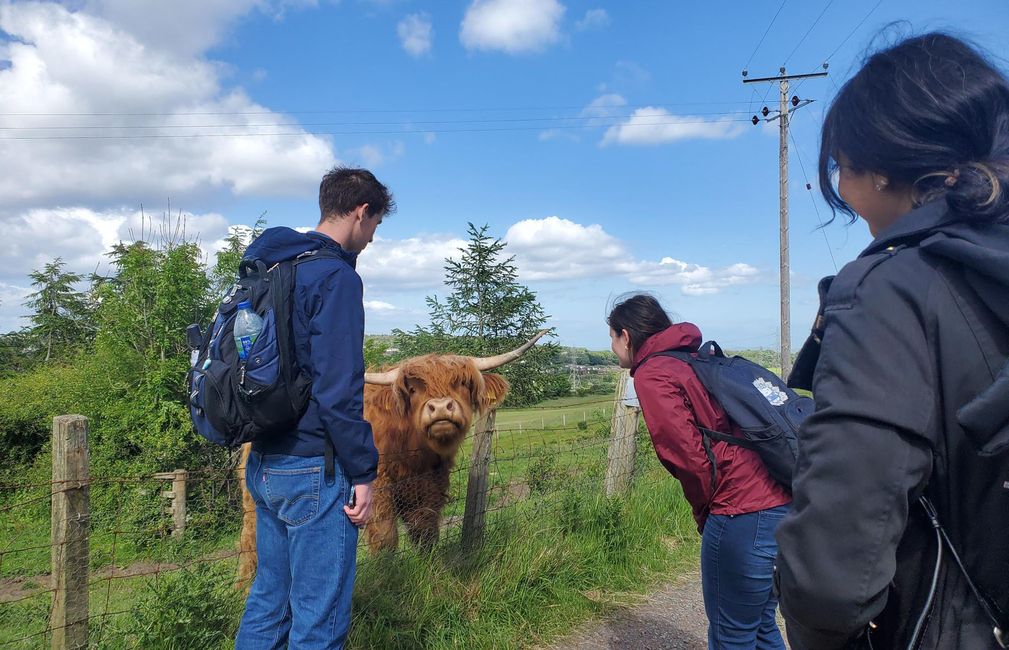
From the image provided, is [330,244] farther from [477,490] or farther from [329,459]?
[477,490]

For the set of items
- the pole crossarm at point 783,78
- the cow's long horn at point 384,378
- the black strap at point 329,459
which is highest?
the pole crossarm at point 783,78

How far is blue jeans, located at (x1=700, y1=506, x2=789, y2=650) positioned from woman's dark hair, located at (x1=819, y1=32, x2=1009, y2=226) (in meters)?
1.68

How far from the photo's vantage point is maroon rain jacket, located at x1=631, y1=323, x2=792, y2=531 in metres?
2.57

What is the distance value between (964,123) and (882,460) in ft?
2.04

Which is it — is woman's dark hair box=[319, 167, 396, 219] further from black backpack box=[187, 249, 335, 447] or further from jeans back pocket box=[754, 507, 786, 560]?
jeans back pocket box=[754, 507, 786, 560]

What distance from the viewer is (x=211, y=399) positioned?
2.27 m

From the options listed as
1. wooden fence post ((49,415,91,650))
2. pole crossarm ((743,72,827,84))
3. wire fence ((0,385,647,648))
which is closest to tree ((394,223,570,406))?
wire fence ((0,385,647,648))

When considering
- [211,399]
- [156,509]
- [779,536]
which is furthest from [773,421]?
[156,509]

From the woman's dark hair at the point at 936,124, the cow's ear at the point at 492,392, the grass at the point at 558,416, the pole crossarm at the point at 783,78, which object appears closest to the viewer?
the woman's dark hair at the point at 936,124

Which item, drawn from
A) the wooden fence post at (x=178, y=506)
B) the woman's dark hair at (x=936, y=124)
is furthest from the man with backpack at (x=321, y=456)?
the wooden fence post at (x=178, y=506)

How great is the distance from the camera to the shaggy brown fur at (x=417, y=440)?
15.9 ft

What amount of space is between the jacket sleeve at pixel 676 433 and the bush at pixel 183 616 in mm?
2436

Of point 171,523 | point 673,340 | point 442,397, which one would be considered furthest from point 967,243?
point 171,523

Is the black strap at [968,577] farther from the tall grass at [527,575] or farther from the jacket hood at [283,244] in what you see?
the tall grass at [527,575]
